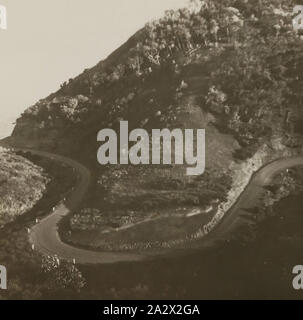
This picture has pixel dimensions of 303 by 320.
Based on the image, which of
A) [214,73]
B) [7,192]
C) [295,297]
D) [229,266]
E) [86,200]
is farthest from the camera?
[214,73]

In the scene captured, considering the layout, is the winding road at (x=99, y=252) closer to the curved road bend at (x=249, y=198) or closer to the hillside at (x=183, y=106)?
the curved road bend at (x=249, y=198)

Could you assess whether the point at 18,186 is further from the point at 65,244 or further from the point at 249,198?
the point at 249,198

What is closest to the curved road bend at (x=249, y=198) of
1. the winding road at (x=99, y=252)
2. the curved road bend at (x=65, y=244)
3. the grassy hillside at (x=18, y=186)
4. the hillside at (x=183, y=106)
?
the winding road at (x=99, y=252)

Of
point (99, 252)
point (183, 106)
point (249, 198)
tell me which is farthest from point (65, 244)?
point (183, 106)

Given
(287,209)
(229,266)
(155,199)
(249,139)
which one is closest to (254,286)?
(229,266)

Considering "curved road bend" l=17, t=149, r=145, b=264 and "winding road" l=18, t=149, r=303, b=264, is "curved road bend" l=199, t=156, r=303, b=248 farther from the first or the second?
"curved road bend" l=17, t=149, r=145, b=264

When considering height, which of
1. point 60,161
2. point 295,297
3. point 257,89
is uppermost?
point 257,89

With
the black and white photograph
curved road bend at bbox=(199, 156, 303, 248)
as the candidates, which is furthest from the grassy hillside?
curved road bend at bbox=(199, 156, 303, 248)

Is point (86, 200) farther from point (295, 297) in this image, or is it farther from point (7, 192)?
point (295, 297)
